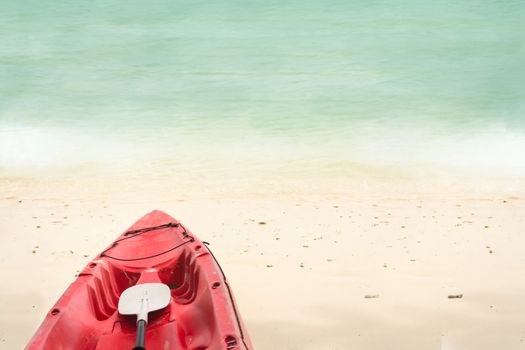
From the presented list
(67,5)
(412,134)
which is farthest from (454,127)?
(67,5)

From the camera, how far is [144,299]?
3.10m

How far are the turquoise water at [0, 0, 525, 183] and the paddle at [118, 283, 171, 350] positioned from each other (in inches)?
179

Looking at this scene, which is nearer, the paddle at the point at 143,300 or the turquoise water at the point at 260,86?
the paddle at the point at 143,300

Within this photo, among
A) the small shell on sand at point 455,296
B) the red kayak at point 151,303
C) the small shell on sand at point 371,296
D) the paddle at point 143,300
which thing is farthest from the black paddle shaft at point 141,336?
the small shell on sand at point 455,296

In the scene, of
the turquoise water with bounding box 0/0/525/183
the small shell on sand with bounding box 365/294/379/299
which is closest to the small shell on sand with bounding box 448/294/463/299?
the small shell on sand with bounding box 365/294/379/299

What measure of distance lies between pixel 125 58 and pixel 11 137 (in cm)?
697

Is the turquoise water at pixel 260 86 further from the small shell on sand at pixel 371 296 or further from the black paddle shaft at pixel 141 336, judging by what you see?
the black paddle shaft at pixel 141 336

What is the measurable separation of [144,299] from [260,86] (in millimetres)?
10716

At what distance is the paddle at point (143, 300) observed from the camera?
3.00 m

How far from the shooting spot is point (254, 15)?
2036 cm

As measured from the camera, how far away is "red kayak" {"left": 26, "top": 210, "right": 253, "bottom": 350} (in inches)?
109

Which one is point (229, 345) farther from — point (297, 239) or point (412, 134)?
point (412, 134)

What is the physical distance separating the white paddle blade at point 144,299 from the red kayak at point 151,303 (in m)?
0.03

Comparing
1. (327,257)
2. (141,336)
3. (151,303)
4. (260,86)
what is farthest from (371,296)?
(260,86)
